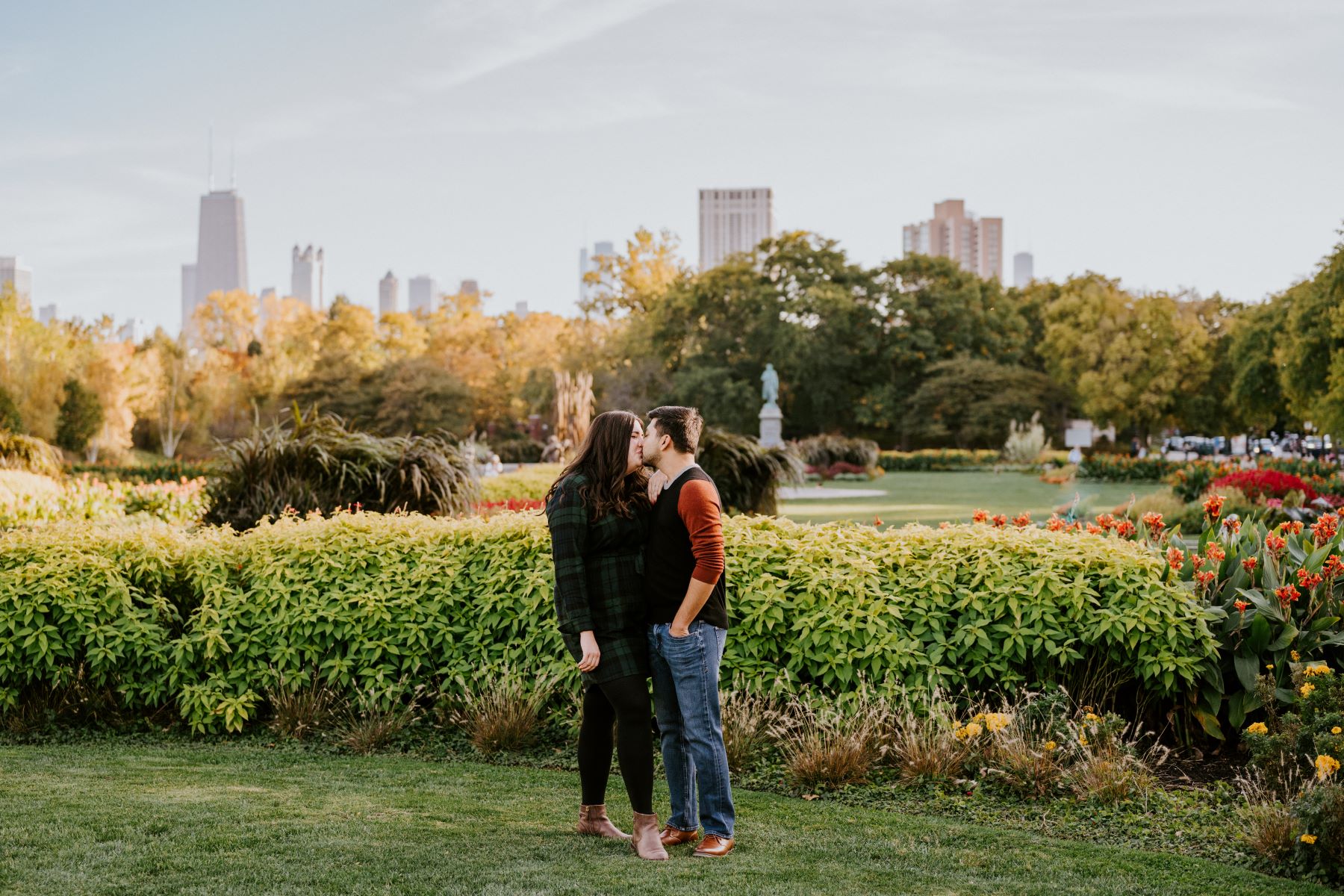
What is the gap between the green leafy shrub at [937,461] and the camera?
35781mm

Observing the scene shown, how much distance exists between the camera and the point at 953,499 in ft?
69.4

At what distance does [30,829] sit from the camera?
3848mm

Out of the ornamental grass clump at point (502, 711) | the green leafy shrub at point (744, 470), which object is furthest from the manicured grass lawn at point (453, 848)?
the green leafy shrub at point (744, 470)

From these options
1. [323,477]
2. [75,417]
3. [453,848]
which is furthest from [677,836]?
[75,417]

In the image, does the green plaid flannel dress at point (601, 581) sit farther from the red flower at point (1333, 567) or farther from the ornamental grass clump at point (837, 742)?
the red flower at point (1333, 567)

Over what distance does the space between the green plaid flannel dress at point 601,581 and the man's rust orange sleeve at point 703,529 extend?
21 cm

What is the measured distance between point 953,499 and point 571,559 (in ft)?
60.2

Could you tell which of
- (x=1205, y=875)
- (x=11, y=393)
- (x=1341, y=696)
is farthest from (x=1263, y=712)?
(x=11, y=393)

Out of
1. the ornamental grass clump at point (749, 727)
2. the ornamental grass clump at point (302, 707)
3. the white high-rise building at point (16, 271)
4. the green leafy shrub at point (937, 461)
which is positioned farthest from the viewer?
the white high-rise building at point (16, 271)

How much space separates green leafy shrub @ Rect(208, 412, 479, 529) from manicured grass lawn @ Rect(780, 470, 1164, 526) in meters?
4.14

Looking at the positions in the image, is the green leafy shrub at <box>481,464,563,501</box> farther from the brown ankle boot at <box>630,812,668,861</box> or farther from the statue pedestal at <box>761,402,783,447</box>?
the statue pedestal at <box>761,402,783,447</box>

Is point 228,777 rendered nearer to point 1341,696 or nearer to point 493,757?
point 493,757

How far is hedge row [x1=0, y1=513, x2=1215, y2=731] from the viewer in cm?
500

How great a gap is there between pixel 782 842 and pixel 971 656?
152 centimetres
